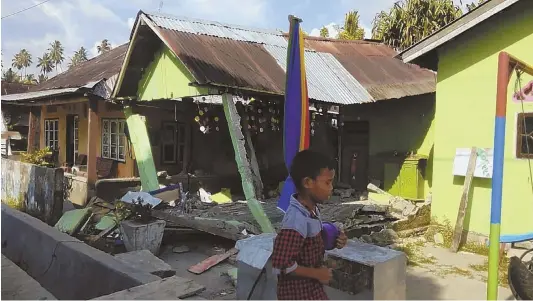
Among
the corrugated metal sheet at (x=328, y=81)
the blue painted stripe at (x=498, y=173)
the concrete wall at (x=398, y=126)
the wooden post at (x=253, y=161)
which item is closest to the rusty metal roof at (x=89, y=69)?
the wooden post at (x=253, y=161)

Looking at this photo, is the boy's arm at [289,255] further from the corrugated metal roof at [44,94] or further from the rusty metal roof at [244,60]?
the corrugated metal roof at [44,94]

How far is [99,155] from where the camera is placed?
14.0 metres

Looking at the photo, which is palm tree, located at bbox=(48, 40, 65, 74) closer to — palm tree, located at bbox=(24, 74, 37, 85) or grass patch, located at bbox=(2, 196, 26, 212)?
palm tree, located at bbox=(24, 74, 37, 85)

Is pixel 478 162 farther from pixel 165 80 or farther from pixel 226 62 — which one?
pixel 165 80

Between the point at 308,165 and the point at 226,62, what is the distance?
694cm

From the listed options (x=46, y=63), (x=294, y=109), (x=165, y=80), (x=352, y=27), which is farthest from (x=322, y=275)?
(x=46, y=63)

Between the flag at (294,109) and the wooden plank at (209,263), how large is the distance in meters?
1.46

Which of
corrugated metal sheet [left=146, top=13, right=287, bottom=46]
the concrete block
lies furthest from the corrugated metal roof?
the concrete block

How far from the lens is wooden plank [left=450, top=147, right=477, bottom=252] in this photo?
7906 millimetres

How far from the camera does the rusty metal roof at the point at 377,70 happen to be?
11.4 m

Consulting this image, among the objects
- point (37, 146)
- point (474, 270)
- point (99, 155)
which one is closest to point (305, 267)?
point (474, 270)

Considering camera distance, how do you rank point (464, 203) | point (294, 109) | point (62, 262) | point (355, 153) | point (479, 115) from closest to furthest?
point (62, 262)
point (294, 109)
point (464, 203)
point (479, 115)
point (355, 153)

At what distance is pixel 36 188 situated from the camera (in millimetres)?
9820

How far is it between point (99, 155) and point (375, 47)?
32.0ft
